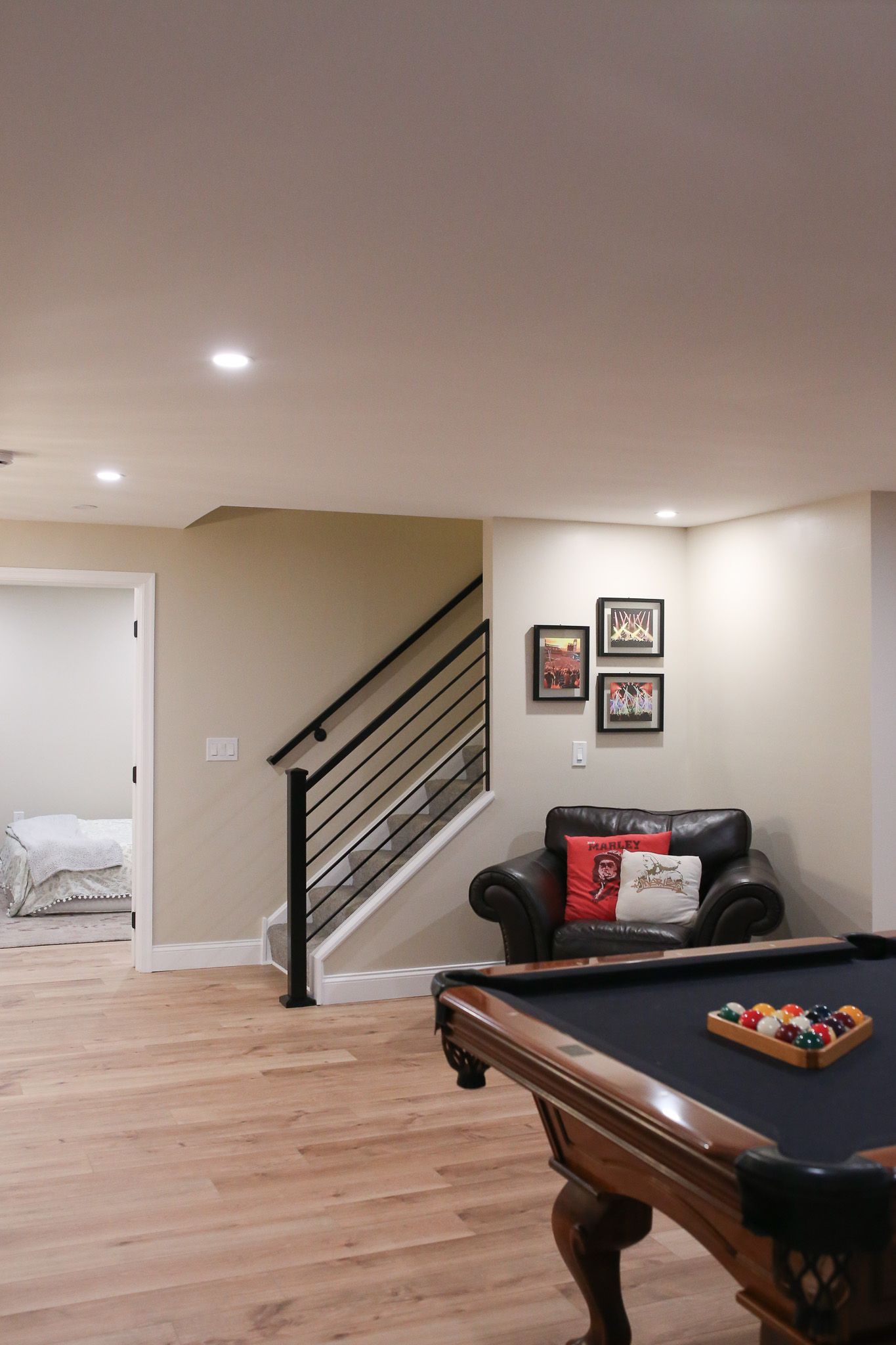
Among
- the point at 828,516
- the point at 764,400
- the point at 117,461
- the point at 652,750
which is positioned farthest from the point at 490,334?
the point at 652,750

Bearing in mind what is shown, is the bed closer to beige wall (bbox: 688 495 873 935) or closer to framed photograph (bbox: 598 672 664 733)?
framed photograph (bbox: 598 672 664 733)

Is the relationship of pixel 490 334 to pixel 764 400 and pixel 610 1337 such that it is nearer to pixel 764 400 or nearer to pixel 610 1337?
pixel 764 400

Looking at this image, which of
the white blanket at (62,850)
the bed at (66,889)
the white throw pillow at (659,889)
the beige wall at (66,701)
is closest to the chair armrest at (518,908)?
the white throw pillow at (659,889)

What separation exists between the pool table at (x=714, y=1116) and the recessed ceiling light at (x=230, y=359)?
1737mm

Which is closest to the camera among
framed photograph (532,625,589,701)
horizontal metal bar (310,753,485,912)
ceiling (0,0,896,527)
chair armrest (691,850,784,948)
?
ceiling (0,0,896,527)

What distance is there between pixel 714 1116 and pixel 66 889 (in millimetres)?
6714

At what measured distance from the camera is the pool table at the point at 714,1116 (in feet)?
4.72

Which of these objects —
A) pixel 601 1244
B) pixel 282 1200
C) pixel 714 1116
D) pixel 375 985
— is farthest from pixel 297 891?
pixel 714 1116

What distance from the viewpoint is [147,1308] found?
2.71 metres

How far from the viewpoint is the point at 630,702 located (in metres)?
6.21

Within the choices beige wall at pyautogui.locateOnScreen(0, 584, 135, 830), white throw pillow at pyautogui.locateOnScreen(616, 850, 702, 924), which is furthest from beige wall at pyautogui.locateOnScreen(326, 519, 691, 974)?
beige wall at pyautogui.locateOnScreen(0, 584, 135, 830)

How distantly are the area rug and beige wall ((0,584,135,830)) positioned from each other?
1399 millimetres

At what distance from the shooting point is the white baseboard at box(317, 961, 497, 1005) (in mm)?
5516

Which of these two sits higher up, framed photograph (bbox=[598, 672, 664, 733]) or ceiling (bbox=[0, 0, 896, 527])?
ceiling (bbox=[0, 0, 896, 527])
